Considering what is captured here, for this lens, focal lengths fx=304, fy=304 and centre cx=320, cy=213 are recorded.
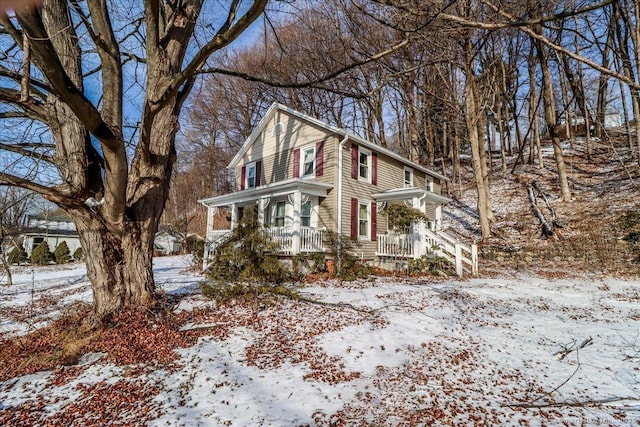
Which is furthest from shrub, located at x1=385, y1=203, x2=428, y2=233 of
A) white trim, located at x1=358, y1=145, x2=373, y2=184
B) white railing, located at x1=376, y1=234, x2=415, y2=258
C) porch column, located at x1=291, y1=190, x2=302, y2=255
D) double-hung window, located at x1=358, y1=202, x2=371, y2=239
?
porch column, located at x1=291, y1=190, x2=302, y2=255

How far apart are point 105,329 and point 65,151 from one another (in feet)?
8.87

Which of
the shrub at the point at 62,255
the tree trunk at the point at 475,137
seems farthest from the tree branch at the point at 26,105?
the shrub at the point at 62,255

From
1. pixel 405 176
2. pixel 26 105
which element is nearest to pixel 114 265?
pixel 26 105

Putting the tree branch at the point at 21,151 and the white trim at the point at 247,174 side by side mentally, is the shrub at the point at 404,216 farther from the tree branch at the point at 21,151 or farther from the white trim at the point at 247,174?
the tree branch at the point at 21,151

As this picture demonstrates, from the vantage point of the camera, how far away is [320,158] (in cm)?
1214

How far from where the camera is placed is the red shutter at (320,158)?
1207 cm

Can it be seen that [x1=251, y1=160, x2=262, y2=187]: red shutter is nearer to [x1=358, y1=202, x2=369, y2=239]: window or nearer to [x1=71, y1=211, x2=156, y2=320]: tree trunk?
[x1=358, y1=202, x2=369, y2=239]: window

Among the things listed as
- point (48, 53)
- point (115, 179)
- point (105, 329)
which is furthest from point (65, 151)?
point (105, 329)

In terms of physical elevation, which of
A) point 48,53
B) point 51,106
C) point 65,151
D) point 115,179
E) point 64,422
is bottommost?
point 64,422

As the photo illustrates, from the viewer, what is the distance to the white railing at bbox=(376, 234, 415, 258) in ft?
37.3

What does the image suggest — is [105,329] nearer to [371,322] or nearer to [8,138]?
[8,138]

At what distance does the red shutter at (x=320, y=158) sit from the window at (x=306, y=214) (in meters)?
1.25

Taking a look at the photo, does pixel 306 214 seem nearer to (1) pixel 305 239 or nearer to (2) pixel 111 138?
(1) pixel 305 239

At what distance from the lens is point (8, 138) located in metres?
4.42
